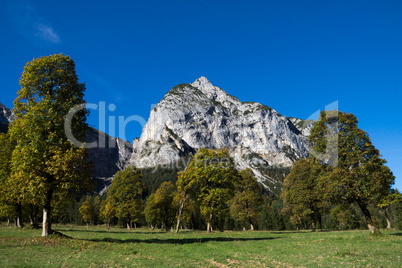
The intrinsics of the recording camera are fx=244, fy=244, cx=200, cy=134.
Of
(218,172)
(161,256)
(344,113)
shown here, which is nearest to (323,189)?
(344,113)

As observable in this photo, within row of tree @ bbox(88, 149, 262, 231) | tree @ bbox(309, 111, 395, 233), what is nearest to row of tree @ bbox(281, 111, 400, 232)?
tree @ bbox(309, 111, 395, 233)

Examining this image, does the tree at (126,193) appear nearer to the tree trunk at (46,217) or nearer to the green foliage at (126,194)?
the green foliage at (126,194)

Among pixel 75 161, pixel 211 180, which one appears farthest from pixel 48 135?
pixel 211 180

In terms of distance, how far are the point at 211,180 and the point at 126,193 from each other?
Answer: 2383 cm

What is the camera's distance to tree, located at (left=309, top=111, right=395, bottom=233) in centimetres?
2803

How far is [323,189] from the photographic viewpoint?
30.5 metres

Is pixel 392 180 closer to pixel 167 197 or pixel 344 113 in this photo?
pixel 344 113

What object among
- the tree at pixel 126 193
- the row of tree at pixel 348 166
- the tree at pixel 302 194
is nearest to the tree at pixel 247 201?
the tree at pixel 302 194

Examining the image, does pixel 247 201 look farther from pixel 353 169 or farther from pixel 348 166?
pixel 353 169

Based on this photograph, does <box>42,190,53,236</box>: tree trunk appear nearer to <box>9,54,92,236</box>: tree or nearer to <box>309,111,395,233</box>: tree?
<box>9,54,92,236</box>: tree

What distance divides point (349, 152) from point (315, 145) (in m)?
4.03

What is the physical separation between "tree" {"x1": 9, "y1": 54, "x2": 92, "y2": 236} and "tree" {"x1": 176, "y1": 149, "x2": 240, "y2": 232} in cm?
1949

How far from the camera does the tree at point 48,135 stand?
21203 mm

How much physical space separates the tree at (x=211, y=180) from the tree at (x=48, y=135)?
63.9ft
